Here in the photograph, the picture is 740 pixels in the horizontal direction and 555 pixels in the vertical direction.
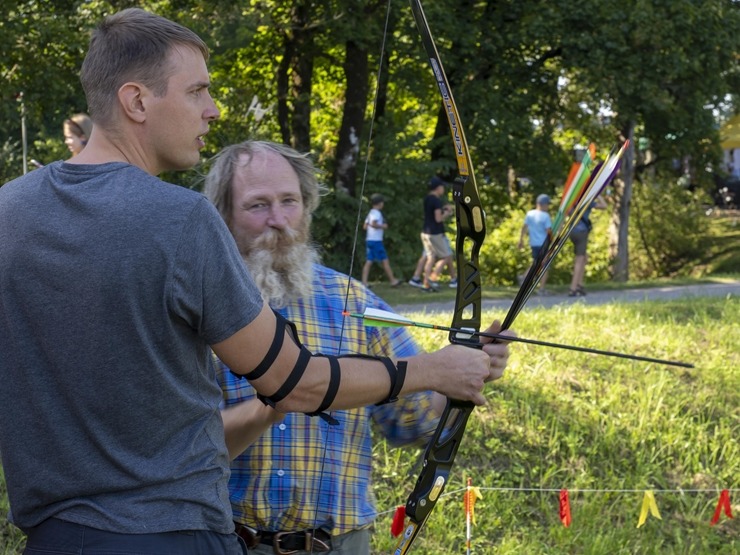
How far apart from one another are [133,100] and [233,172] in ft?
3.09

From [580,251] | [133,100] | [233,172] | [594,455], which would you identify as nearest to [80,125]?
[594,455]

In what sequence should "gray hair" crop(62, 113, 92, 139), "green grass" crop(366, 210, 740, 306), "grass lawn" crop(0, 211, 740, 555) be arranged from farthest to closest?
"green grass" crop(366, 210, 740, 306), "gray hair" crop(62, 113, 92, 139), "grass lawn" crop(0, 211, 740, 555)

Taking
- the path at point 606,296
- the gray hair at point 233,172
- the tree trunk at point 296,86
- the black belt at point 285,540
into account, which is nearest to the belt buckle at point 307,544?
the black belt at point 285,540

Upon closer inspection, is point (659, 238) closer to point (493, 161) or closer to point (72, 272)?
point (493, 161)

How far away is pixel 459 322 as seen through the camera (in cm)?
257

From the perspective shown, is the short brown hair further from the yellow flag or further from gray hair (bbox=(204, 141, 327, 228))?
the yellow flag

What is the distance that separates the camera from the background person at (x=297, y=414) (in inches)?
104

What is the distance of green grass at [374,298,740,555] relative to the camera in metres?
5.44

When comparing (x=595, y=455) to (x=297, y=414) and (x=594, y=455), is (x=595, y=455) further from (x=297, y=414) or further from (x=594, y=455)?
(x=297, y=414)

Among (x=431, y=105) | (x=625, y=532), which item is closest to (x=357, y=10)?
(x=431, y=105)

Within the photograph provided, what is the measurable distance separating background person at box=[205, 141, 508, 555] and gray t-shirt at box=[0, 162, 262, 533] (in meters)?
0.74

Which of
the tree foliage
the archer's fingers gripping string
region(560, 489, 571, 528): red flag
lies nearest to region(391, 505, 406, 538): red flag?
region(560, 489, 571, 528): red flag

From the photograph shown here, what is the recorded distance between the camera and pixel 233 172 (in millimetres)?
2855

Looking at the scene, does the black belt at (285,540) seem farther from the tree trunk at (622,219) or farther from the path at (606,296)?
the tree trunk at (622,219)
